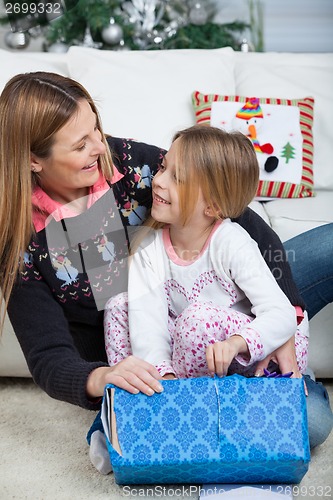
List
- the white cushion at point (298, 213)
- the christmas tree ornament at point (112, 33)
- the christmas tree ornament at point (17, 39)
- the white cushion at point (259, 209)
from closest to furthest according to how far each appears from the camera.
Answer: the white cushion at point (298, 213) < the white cushion at point (259, 209) < the christmas tree ornament at point (112, 33) < the christmas tree ornament at point (17, 39)

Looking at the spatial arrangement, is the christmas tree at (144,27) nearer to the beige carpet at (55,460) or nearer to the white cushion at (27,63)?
the white cushion at (27,63)

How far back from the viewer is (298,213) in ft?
7.02

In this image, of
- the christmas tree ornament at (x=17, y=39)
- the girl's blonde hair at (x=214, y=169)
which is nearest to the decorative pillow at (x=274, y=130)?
the girl's blonde hair at (x=214, y=169)

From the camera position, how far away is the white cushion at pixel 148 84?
2.34 metres

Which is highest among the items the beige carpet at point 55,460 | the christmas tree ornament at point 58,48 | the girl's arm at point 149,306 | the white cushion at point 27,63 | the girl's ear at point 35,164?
the girl's ear at point 35,164

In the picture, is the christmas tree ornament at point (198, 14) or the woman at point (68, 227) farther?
the christmas tree ornament at point (198, 14)

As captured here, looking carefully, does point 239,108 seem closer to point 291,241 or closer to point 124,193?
point 291,241

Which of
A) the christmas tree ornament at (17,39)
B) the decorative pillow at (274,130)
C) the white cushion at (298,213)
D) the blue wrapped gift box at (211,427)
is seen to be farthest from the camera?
the christmas tree ornament at (17,39)

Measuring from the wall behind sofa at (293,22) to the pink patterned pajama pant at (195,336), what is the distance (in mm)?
2595

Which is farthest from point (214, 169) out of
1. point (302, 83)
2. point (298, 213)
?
point (302, 83)

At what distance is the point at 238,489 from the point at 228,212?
1.88ft

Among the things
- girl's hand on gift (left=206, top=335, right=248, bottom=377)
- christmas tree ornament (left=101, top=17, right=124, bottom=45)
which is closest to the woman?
girl's hand on gift (left=206, top=335, right=248, bottom=377)

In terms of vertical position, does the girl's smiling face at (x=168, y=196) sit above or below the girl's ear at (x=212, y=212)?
above

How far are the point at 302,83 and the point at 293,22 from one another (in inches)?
59.6
